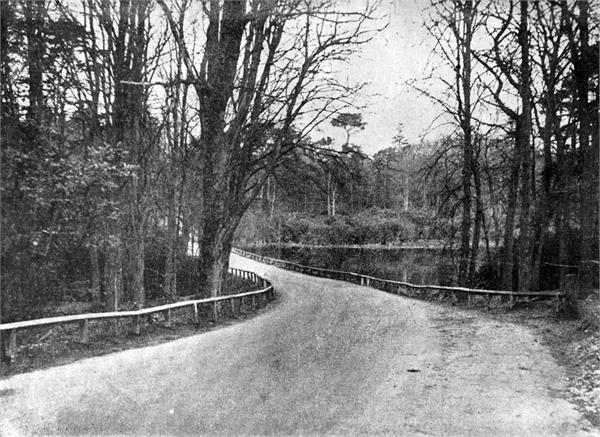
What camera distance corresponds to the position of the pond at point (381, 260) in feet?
114

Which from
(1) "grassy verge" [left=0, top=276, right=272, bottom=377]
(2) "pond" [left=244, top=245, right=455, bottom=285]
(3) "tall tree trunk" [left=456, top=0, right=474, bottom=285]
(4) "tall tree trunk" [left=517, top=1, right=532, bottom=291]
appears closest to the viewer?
(1) "grassy verge" [left=0, top=276, right=272, bottom=377]

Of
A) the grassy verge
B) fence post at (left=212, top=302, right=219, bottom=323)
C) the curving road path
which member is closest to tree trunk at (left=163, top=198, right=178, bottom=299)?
the grassy verge

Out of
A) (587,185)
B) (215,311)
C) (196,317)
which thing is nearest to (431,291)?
(587,185)

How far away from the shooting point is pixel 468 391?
6531 millimetres

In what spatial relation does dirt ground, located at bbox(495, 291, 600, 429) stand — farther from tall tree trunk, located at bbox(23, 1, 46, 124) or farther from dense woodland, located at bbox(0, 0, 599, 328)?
tall tree trunk, located at bbox(23, 1, 46, 124)

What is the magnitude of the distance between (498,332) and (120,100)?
12.0m

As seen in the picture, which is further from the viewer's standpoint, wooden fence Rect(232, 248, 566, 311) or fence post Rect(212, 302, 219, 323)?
wooden fence Rect(232, 248, 566, 311)

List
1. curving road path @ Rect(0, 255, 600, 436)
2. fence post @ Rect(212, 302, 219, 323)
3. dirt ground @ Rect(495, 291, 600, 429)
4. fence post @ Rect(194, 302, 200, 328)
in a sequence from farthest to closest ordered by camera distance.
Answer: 1. fence post @ Rect(212, 302, 219, 323)
2. fence post @ Rect(194, 302, 200, 328)
3. dirt ground @ Rect(495, 291, 600, 429)
4. curving road path @ Rect(0, 255, 600, 436)

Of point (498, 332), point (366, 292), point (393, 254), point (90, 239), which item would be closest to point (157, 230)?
point (366, 292)

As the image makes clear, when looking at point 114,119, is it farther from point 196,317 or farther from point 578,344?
point 578,344

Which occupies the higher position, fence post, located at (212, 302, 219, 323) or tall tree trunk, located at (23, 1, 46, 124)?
tall tree trunk, located at (23, 1, 46, 124)

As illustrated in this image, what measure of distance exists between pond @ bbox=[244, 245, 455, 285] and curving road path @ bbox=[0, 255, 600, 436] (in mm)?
20570

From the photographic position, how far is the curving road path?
5355 millimetres

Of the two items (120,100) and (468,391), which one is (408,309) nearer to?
(468,391)
